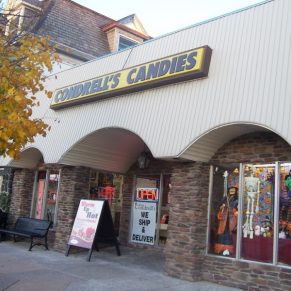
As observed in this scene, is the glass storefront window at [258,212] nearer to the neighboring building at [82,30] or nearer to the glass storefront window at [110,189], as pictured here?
the glass storefront window at [110,189]

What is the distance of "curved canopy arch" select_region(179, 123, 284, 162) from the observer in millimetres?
8391

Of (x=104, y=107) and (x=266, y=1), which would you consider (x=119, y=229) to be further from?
(x=266, y=1)

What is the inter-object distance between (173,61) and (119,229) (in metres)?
6.56

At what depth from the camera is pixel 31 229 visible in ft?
43.5

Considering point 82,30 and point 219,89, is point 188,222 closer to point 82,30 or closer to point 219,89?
point 219,89

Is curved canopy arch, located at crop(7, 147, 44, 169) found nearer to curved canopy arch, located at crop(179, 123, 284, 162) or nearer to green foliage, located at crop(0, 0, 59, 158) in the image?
green foliage, located at crop(0, 0, 59, 158)

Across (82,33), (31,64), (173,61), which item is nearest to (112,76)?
(173,61)

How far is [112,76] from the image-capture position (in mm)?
11039

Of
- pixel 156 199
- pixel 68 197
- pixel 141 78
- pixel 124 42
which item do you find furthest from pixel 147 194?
pixel 124 42

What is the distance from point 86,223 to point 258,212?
4804mm

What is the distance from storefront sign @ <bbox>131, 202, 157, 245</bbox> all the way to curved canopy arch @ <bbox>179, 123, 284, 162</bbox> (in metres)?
4.13

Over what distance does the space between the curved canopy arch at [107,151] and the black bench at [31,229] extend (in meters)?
2.15

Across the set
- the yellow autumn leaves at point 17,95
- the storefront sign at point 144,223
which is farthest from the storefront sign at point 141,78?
the storefront sign at point 144,223

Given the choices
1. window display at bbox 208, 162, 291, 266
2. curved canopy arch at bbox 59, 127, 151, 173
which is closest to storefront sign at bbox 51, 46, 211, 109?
curved canopy arch at bbox 59, 127, 151, 173
